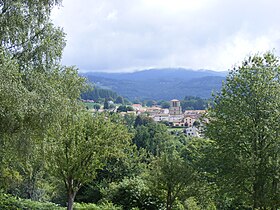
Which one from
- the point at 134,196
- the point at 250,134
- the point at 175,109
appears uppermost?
the point at 250,134

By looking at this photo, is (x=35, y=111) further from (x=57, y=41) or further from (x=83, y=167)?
(x=83, y=167)

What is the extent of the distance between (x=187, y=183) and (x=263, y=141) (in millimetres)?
3805

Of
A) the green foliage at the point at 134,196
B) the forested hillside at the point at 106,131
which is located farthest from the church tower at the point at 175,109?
the forested hillside at the point at 106,131

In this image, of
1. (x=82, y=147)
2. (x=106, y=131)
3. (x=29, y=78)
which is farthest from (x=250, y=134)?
(x=29, y=78)

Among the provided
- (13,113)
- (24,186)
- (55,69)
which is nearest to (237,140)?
(55,69)

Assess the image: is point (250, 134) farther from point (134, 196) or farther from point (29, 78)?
point (29, 78)

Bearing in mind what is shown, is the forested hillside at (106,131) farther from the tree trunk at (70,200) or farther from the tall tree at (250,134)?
the tree trunk at (70,200)

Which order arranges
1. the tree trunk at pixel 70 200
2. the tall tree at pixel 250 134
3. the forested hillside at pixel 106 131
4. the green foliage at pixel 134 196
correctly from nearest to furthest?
the forested hillside at pixel 106 131 < the tall tree at pixel 250 134 < the tree trunk at pixel 70 200 < the green foliage at pixel 134 196

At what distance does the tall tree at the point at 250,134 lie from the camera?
1216 centimetres

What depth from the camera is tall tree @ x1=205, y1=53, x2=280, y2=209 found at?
39.9 feet

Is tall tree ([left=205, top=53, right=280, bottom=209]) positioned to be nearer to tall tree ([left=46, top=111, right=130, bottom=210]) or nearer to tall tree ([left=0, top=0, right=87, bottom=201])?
tall tree ([left=46, top=111, right=130, bottom=210])

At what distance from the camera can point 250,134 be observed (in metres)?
12.5

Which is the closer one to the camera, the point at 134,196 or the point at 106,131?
the point at 106,131

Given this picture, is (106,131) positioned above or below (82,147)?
above
